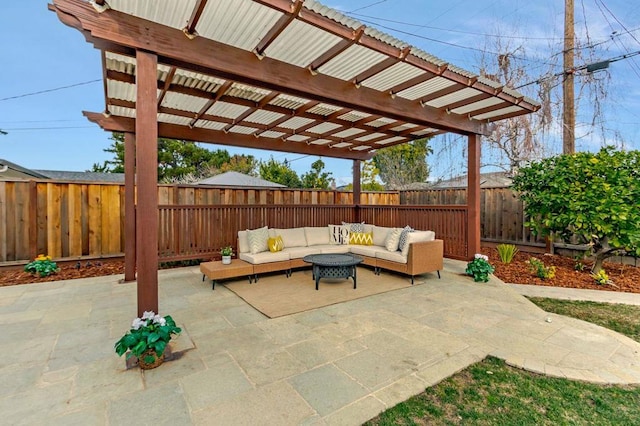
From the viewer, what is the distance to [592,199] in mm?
4676

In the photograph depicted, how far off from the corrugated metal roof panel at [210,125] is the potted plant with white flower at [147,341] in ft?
13.2

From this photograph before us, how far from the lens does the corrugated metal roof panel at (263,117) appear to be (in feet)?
16.4

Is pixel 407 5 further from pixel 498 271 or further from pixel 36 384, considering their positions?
pixel 36 384

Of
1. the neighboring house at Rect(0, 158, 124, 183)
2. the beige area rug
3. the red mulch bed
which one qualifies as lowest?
the beige area rug

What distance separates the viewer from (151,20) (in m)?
2.54

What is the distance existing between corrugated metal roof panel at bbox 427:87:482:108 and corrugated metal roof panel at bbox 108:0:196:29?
341cm

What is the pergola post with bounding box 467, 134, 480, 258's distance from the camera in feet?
17.8

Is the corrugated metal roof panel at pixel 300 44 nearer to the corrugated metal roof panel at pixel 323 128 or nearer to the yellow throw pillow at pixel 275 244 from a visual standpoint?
the corrugated metal roof panel at pixel 323 128

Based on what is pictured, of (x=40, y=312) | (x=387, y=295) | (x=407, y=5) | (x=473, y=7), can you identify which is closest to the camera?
(x=40, y=312)

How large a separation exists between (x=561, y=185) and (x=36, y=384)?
708cm

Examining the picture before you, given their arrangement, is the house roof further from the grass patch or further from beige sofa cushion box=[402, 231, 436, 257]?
the grass patch

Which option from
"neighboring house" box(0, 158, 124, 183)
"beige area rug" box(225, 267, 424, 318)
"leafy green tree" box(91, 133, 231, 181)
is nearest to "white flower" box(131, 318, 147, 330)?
"beige area rug" box(225, 267, 424, 318)

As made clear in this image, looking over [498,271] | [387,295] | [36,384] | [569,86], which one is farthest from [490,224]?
[36,384]

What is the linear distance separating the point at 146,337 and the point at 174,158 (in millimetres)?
16663
